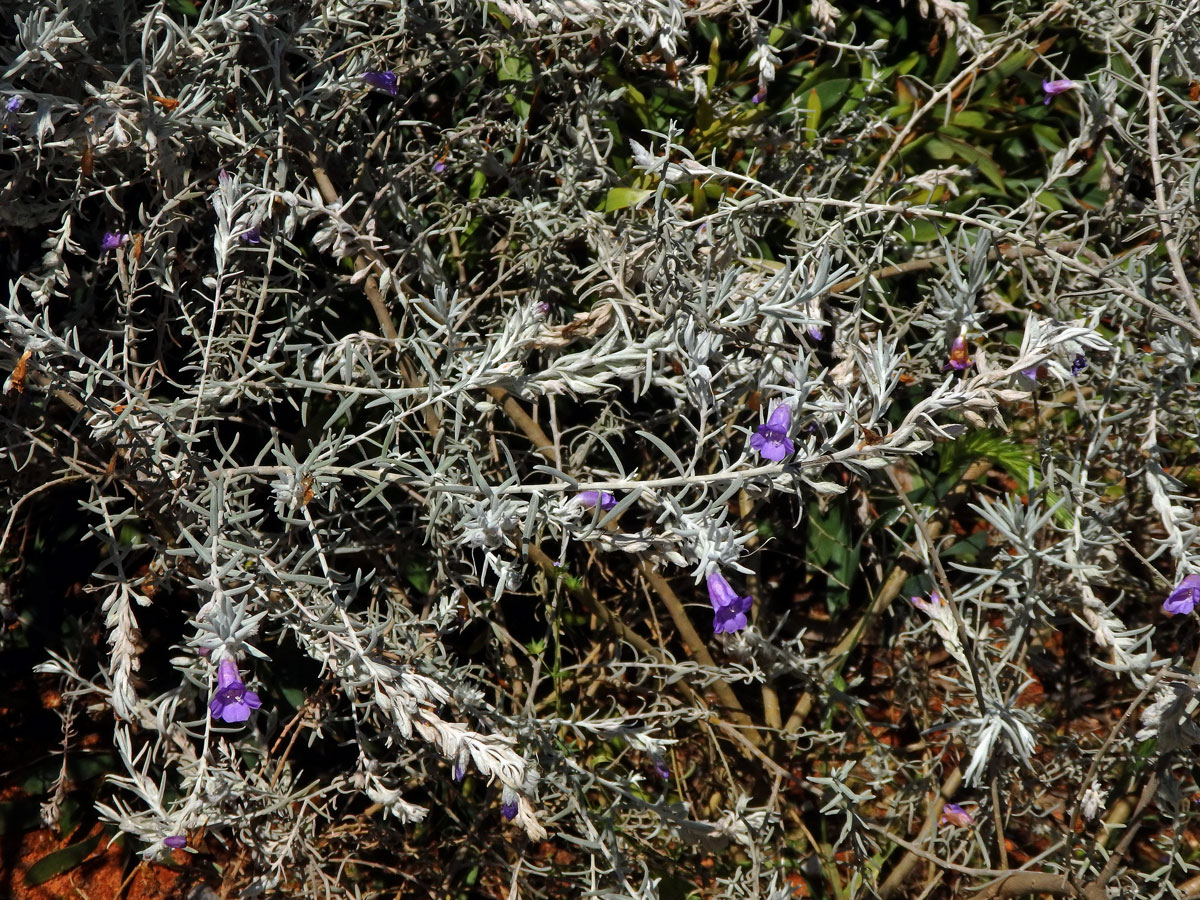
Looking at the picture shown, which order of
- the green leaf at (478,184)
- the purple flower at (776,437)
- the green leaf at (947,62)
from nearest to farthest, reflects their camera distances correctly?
the purple flower at (776,437) < the green leaf at (478,184) < the green leaf at (947,62)

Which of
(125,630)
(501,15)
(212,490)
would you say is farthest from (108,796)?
(501,15)

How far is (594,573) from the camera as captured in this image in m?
2.31

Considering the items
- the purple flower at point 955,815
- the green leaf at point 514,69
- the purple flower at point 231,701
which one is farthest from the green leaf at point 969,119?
the purple flower at point 231,701

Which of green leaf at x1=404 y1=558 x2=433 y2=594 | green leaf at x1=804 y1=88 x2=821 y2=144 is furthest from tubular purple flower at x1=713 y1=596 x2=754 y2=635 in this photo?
green leaf at x1=804 y1=88 x2=821 y2=144

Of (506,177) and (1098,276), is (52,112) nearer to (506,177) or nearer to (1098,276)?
(506,177)

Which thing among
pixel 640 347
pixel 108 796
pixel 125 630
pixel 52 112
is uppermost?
pixel 52 112

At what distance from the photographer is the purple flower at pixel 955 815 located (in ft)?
6.41

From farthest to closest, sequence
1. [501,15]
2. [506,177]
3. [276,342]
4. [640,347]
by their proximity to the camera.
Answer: [506,177] < [501,15] < [276,342] < [640,347]

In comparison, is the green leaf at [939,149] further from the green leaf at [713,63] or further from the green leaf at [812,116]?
the green leaf at [713,63]

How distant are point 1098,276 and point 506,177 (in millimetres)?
1208

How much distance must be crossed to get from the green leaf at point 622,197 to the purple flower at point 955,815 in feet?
4.63

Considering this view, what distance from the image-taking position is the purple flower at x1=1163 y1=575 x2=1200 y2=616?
4.91 ft

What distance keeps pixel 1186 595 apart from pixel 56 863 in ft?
7.70

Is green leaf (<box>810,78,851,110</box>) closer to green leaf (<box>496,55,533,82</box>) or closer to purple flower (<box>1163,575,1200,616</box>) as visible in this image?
green leaf (<box>496,55,533,82</box>)
